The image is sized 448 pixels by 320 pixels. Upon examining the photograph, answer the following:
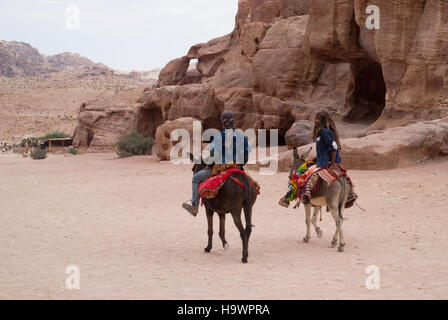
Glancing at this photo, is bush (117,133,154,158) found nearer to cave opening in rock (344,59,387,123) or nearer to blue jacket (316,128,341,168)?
cave opening in rock (344,59,387,123)

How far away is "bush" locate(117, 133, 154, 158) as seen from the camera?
1163 inches

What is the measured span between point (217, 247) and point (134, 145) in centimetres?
2225

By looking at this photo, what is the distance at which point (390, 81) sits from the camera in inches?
718

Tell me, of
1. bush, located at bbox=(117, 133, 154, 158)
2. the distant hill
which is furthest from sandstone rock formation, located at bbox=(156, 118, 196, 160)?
the distant hill

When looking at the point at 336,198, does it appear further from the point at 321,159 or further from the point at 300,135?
the point at 300,135

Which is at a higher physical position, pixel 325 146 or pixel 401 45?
pixel 401 45

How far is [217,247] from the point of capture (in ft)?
26.6

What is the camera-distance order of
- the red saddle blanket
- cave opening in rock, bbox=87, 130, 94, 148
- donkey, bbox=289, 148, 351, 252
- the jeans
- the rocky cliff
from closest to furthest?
the red saddle blanket
the jeans
donkey, bbox=289, 148, 351, 252
cave opening in rock, bbox=87, 130, 94, 148
the rocky cliff

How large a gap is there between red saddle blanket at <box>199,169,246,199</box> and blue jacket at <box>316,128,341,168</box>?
56.8 inches

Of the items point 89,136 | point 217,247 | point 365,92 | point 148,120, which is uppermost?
point 365,92

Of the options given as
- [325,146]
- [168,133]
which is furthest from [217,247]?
[168,133]

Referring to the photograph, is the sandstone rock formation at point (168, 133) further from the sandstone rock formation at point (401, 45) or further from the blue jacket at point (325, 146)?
the blue jacket at point (325, 146)

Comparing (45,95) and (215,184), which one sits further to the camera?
(45,95)

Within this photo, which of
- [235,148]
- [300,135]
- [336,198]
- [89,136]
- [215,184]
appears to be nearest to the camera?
[215,184]
